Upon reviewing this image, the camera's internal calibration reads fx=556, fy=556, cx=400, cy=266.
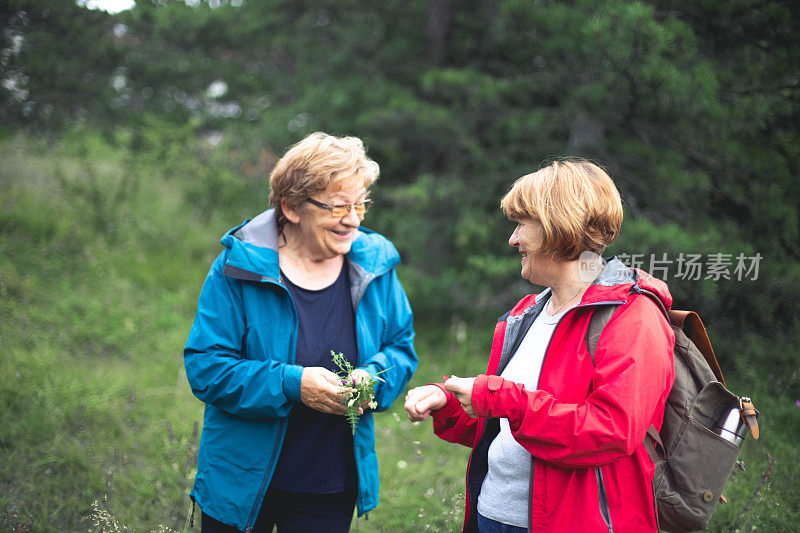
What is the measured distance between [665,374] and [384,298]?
1.27 metres

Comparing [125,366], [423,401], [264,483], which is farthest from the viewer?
[125,366]

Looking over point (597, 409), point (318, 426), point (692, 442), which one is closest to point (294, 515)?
point (318, 426)

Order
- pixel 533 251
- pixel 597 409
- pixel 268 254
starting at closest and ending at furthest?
pixel 597 409 → pixel 533 251 → pixel 268 254

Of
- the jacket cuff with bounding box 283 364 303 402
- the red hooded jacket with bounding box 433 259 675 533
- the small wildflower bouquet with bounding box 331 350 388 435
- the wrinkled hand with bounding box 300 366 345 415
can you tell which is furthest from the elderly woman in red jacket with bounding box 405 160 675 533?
the jacket cuff with bounding box 283 364 303 402

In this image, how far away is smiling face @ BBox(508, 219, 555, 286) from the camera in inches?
77.3

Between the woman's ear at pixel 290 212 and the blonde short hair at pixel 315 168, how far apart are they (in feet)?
0.04

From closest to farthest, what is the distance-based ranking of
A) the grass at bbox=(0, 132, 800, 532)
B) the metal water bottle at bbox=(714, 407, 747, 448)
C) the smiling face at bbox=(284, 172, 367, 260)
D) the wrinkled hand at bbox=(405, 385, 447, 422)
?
the metal water bottle at bbox=(714, 407, 747, 448)
the wrinkled hand at bbox=(405, 385, 447, 422)
the smiling face at bbox=(284, 172, 367, 260)
the grass at bbox=(0, 132, 800, 532)

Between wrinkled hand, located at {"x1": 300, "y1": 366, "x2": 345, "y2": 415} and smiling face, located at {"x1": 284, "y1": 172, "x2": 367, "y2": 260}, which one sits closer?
wrinkled hand, located at {"x1": 300, "y1": 366, "x2": 345, "y2": 415}

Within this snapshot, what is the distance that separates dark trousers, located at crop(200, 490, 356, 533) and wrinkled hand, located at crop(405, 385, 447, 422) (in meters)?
0.63

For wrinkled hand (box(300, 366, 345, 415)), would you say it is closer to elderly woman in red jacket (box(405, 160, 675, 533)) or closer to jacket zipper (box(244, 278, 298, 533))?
jacket zipper (box(244, 278, 298, 533))

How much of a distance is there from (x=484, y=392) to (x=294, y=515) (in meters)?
1.11

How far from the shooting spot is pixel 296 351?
7.77 ft

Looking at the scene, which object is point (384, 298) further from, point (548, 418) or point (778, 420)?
point (778, 420)

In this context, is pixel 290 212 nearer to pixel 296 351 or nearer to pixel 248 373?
pixel 296 351
